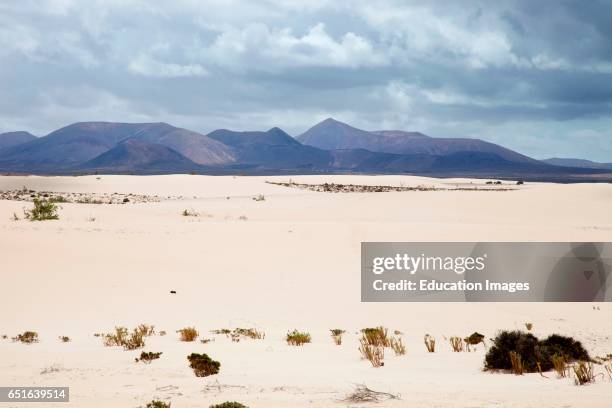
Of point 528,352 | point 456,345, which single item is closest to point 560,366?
point 528,352

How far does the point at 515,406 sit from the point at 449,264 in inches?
510

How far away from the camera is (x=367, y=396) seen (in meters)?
7.19

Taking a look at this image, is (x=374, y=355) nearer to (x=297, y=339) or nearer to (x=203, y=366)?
(x=297, y=339)

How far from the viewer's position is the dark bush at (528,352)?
8.64 metres

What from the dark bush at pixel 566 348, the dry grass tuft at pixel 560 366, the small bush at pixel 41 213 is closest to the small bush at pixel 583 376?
the dry grass tuft at pixel 560 366

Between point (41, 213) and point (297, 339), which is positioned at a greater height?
point (41, 213)

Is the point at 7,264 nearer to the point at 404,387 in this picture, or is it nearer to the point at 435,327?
the point at 435,327

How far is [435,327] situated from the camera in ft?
43.0

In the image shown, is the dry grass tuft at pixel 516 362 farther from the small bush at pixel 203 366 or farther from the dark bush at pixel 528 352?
the small bush at pixel 203 366

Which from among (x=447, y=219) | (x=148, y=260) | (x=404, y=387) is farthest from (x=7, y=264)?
(x=447, y=219)

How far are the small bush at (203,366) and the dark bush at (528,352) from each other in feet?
12.2

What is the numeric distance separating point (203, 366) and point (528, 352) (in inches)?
173

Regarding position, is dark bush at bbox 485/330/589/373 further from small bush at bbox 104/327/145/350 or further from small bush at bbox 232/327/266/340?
small bush at bbox 104/327/145/350

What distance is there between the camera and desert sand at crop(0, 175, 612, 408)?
7.79m
